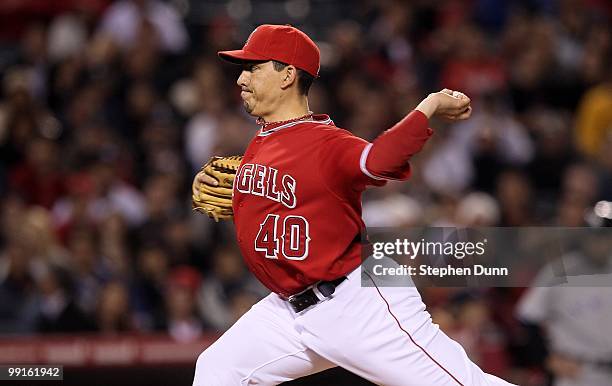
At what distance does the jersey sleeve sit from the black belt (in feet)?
1.08

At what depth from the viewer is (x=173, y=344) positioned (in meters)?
6.11

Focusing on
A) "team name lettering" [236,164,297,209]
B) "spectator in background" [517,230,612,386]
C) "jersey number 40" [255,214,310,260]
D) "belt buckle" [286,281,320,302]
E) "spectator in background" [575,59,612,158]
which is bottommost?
"spectator in background" [517,230,612,386]

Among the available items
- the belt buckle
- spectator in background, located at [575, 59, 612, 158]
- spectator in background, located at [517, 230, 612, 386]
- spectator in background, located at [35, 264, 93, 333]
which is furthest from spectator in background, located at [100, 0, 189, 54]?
the belt buckle

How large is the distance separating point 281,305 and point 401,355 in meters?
0.51

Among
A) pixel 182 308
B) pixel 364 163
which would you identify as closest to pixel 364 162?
pixel 364 163

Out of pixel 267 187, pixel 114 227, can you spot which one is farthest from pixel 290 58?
pixel 114 227

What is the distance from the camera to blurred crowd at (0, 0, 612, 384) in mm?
7121

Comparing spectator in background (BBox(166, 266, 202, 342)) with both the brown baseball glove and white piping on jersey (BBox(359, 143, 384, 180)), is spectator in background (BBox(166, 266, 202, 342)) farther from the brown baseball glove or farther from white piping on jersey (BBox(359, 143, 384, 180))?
white piping on jersey (BBox(359, 143, 384, 180))

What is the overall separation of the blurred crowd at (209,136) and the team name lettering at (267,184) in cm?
241

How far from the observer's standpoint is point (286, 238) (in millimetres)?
3787

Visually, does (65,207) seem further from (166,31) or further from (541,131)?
(541,131)

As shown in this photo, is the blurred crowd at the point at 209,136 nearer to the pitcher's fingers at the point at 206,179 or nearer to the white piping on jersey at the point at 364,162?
the pitcher's fingers at the point at 206,179

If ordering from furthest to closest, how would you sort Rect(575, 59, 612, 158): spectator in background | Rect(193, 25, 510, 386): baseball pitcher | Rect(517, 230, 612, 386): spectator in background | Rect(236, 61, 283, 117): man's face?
1. Rect(575, 59, 612, 158): spectator in background
2. Rect(517, 230, 612, 386): spectator in background
3. Rect(236, 61, 283, 117): man's face
4. Rect(193, 25, 510, 386): baseball pitcher

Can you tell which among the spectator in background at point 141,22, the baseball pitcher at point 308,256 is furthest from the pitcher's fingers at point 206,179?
the spectator in background at point 141,22
